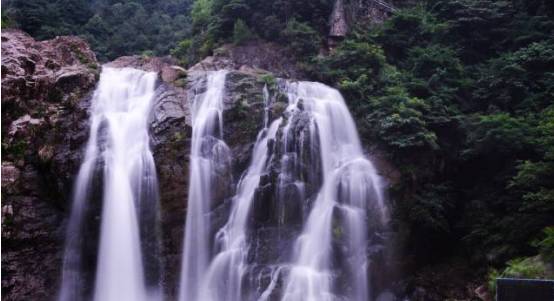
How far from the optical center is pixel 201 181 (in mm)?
15812

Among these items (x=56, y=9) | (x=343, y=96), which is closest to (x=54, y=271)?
(x=343, y=96)

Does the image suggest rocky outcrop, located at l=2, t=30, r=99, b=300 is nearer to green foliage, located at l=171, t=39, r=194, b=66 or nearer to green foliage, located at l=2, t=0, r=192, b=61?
green foliage, located at l=171, t=39, r=194, b=66

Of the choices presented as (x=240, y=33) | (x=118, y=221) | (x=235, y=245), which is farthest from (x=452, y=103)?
(x=118, y=221)

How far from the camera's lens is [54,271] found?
1495 centimetres

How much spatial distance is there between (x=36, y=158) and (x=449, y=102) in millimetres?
14096

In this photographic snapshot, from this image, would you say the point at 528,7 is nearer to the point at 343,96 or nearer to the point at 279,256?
the point at 343,96

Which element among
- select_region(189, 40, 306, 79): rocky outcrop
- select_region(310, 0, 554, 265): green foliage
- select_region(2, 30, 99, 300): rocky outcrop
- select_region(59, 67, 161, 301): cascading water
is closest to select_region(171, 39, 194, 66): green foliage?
select_region(189, 40, 306, 79): rocky outcrop

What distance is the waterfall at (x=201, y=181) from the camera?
49.1 feet

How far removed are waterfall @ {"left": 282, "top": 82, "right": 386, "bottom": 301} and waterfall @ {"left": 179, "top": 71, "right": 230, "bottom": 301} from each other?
2.58m

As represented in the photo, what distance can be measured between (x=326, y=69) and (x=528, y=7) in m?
8.72

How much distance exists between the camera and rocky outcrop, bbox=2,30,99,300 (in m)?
14.7

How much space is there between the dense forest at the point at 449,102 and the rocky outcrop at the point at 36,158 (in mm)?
4848

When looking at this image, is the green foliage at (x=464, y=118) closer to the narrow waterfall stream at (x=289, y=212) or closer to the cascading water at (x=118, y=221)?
the narrow waterfall stream at (x=289, y=212)

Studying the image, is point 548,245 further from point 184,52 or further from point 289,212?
point 184,52
